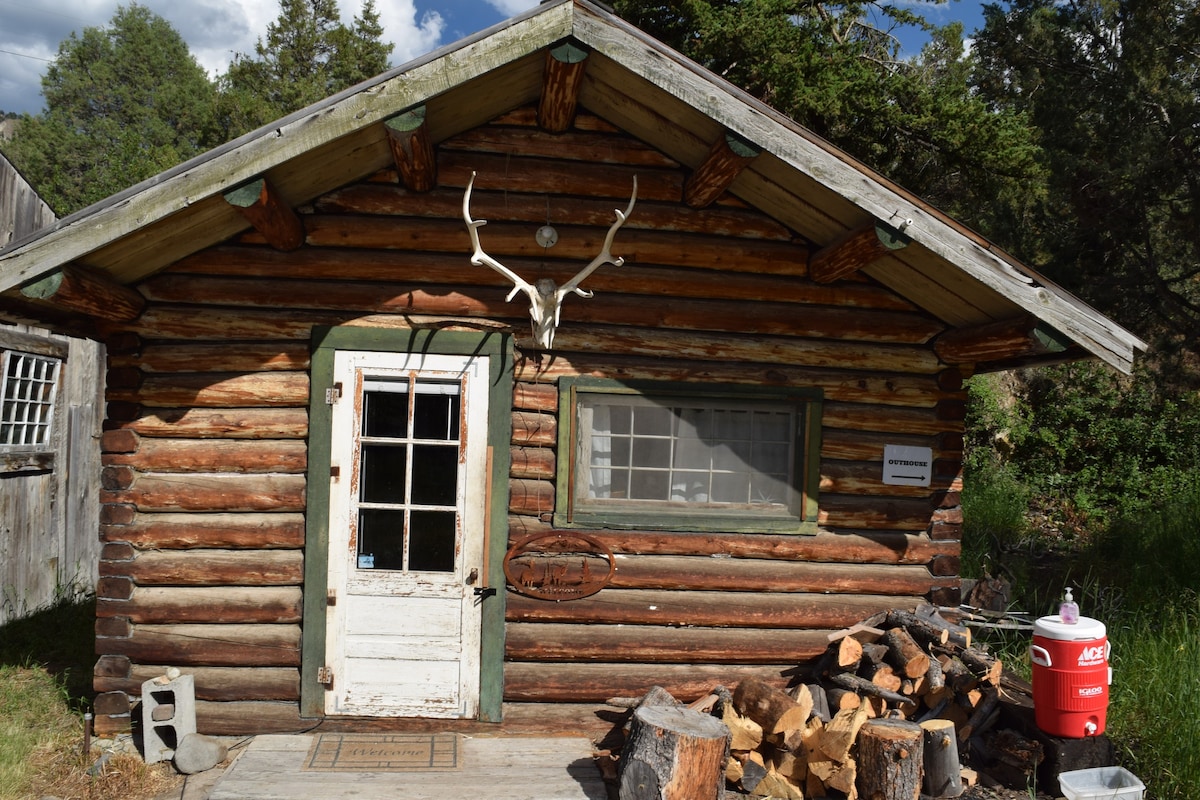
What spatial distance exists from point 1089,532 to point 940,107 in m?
6.17

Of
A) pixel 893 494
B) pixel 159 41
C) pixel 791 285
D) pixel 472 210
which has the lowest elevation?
pixel 893 494

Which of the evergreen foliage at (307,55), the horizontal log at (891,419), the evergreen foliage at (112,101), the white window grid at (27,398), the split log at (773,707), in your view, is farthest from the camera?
the evergreen foliage at (112,101)

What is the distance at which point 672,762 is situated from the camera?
4094 millimetres

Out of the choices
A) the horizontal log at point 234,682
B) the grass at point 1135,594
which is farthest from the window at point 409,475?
the grass at point 1135,594

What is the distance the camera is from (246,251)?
200 inches

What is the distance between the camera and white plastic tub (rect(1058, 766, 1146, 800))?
4332 mm

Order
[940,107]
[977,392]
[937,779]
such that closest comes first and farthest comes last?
1. [937,779]
2. [940,107]
3. [977,392]

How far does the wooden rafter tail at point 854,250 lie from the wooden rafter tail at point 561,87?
175 centimetres

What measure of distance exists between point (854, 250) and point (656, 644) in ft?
8.69

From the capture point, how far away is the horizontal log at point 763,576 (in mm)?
5266

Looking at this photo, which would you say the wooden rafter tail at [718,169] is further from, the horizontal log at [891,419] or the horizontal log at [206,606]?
the horizontal log at [206,606]

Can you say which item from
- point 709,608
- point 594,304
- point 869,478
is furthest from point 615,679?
point 594,304

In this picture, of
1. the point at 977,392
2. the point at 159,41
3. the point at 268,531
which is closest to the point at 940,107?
the point at 977,392

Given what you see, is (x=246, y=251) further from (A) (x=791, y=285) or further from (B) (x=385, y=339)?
(A) (x=791, y=285)
